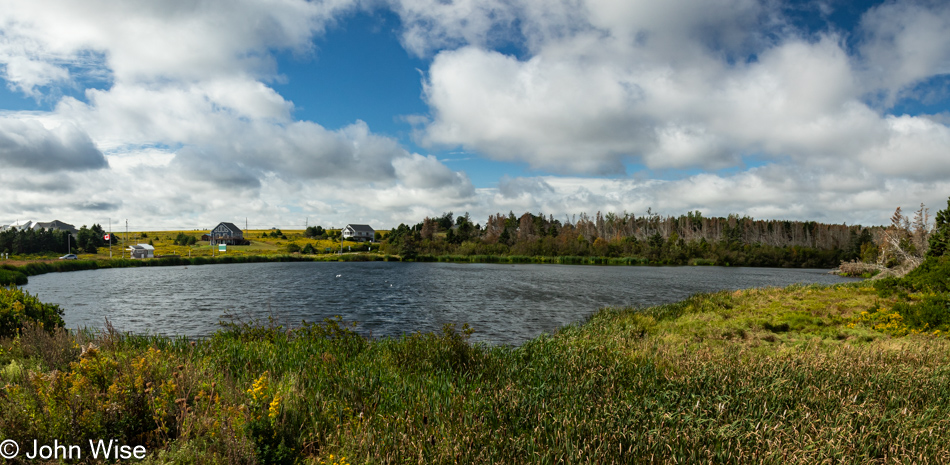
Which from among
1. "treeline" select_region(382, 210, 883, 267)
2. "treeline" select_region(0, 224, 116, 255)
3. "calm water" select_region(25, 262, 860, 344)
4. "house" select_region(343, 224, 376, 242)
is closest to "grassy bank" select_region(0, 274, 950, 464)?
"calm water" select_region(25, 262, 860, 344)

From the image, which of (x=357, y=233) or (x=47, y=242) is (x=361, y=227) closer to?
(x=357, y=233)

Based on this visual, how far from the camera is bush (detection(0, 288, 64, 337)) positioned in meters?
10.4

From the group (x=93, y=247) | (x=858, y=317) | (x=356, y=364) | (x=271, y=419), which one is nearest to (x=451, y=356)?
(x=356, y=364)

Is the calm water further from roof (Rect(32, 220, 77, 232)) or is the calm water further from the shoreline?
roof (Rect(32, 220, 77, 232))

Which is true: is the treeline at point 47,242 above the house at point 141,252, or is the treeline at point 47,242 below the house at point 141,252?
above

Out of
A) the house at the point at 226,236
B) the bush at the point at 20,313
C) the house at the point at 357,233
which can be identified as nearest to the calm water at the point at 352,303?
the bush at the point at 20,313

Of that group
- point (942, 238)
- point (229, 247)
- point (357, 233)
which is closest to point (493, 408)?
point (942, 238)

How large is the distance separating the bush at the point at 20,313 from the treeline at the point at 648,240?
88.1 meters

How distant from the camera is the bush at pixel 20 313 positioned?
10422 millimetres

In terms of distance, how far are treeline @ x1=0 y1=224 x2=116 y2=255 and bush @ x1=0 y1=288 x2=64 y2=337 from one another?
4021 inches

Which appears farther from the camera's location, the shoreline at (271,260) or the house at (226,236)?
the house at (226,236)

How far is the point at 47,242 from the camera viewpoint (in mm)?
92312

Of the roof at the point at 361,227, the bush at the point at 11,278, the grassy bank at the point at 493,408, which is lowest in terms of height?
the bush at the point at 11,278

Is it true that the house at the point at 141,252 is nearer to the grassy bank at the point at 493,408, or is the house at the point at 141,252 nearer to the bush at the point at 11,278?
the bush at the point at 11,278
